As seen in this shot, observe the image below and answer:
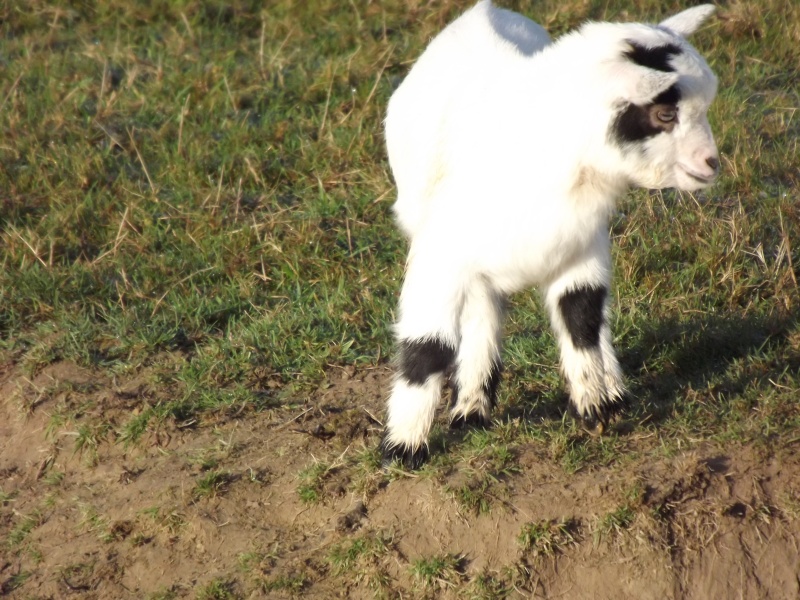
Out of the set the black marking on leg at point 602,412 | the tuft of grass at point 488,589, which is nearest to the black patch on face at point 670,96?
the black marking on leg at point 602,412

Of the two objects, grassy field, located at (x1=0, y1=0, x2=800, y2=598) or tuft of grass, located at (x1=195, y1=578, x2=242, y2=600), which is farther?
grassy field, located at (x1=0, y1=0, x2=800, y2=598)

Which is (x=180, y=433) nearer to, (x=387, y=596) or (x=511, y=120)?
(x=387, y=596)

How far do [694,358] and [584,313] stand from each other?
1.01 m

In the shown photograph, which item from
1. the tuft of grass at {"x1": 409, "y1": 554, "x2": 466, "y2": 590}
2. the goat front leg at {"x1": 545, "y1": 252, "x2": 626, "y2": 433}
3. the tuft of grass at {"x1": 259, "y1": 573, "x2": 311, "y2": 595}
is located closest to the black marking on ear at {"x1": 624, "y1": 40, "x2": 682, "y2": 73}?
the goat front leg at {"x1": 545, "y1": 252, "x2": 626, "y2": 433}

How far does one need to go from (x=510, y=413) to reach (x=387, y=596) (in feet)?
3.37

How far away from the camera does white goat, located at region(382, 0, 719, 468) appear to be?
3.52 m

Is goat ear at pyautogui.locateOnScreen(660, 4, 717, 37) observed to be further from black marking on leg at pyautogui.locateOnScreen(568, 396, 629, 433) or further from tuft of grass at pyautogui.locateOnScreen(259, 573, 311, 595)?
tuft of grass at pyautogui.locateOnScreen(259, 573, 311, 595)

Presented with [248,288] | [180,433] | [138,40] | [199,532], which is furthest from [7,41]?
[199,532]

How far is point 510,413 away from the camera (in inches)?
182

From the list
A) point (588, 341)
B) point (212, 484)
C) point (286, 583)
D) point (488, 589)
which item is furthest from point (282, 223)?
point (488, 589)

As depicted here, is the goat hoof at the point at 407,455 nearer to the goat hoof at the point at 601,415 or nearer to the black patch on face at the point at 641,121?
the goat hoof at the point at 601,415

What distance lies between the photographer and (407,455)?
13.7 feet

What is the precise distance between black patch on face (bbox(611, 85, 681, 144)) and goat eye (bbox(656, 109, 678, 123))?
1 cm

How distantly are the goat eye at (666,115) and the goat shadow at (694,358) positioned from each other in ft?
4.45
